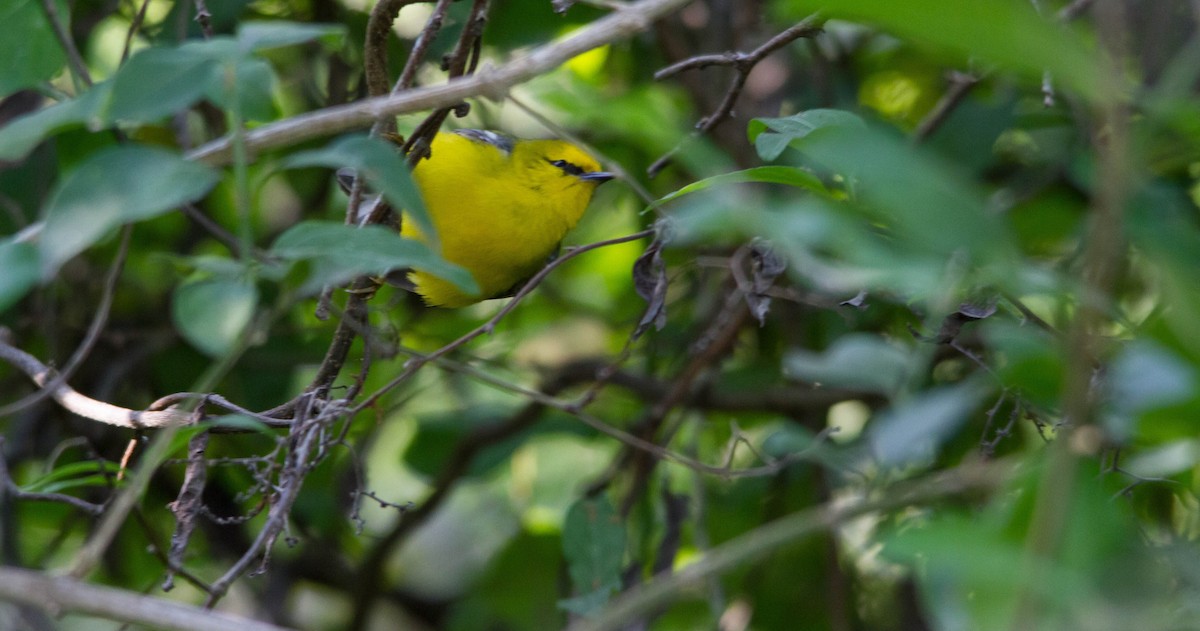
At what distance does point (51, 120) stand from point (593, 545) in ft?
5.05

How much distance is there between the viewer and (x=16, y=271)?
3.22 ft

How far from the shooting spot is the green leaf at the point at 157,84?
1007 millimetres

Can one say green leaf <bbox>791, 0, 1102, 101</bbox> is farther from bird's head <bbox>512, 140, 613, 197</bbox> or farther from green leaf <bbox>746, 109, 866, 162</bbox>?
bird's head <bbox>512, 140, 613, 197</bbox>

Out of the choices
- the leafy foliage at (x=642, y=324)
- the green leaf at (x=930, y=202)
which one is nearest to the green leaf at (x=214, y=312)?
the leafy foliage at (x=642, y=324)

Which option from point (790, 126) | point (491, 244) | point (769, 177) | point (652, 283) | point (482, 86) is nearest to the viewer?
point (482, 86)

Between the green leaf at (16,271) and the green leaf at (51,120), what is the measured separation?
0.48ft

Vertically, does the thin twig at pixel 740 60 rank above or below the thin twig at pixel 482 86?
below

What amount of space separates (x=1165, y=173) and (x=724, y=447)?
57.5 inches

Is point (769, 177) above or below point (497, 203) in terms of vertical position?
above

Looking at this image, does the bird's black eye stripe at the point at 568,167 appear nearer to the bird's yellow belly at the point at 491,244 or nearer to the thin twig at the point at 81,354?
the bird's yellow belly at the point at 491,244

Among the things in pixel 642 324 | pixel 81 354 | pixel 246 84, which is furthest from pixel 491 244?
pixel 246 84

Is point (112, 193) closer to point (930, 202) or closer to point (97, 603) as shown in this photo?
point (97, 603)

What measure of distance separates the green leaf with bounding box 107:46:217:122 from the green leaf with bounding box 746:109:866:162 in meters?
0.75

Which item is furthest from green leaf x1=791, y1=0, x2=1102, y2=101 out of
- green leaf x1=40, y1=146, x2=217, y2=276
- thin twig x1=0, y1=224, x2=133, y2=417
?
thin twig x1=0, y1=224, x2=133, y2=417
